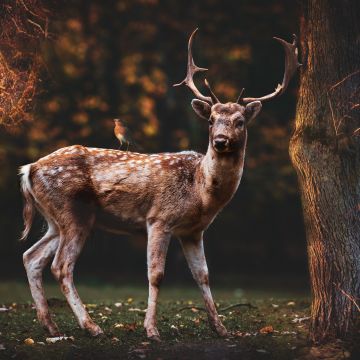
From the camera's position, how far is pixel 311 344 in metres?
6.76

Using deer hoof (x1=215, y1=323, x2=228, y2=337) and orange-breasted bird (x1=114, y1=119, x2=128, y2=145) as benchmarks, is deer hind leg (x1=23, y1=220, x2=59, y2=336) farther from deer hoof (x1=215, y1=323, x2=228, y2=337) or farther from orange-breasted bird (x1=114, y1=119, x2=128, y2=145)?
deer hoof (x1=215, y1=323, x2=228, y2=337)

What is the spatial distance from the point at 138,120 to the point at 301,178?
9925mm

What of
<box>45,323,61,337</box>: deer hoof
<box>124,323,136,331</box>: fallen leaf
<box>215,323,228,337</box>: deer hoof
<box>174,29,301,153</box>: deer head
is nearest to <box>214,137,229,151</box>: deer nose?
<box>174,29,301,153</box>: deer head

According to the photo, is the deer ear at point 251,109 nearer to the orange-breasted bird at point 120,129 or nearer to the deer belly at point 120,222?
the deer belly at point 120,222

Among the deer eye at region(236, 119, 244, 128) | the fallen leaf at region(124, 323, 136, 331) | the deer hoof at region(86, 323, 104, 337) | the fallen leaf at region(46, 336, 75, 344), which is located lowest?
the fallen leaf at region(124, 323, 136, 331)

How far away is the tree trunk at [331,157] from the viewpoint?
6.79 m

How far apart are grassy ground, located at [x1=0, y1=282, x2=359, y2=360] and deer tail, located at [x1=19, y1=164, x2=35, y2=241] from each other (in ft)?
3.26

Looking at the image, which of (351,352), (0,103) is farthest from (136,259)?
(351,352)

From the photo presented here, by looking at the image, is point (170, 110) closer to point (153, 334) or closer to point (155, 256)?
point (155, 256)

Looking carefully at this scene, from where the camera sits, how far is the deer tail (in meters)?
7.48

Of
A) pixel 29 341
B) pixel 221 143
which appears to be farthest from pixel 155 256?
pixel 29 341

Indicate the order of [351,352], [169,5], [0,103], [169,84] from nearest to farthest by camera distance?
[351,352] < [0,103] < [169,84] < [169,5]

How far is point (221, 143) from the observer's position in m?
6.78

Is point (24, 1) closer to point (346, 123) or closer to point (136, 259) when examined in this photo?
point (346, 123)
